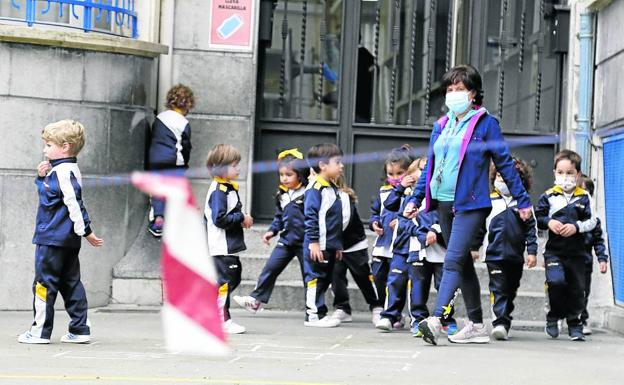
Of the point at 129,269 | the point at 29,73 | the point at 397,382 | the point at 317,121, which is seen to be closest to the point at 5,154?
the point at 29,73

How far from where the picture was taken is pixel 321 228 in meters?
10.5

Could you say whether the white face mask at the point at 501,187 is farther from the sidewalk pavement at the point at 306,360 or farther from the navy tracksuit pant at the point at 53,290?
the navy tracksuit pant at the point at 53,290

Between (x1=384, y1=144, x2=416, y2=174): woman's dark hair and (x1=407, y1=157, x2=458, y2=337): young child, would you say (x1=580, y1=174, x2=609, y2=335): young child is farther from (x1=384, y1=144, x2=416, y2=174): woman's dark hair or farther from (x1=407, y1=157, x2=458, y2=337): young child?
(x1=384, y1=144, x2=416, y2=174): woman's dark hair

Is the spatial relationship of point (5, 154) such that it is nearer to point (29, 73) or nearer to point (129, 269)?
point (29, 73)

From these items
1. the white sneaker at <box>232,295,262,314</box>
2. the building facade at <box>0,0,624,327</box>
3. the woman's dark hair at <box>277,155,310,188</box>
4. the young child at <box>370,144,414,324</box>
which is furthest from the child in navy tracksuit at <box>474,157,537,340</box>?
the white sneaker at <box>232,295,262,314</box>

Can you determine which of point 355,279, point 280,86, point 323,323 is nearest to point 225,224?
point 323,323

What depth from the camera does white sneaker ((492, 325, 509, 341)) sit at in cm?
968

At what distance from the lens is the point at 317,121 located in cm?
1301

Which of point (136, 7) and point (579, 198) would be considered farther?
point (136, 7)

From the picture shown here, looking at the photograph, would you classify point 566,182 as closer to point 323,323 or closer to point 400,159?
point 400,159

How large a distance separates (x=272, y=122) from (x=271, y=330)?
3.42 meters

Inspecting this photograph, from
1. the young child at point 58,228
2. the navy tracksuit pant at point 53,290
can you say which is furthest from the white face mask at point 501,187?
the navy tracksuit pant at point 53,290

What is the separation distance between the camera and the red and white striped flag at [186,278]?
11.3 ft

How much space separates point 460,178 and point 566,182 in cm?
147
